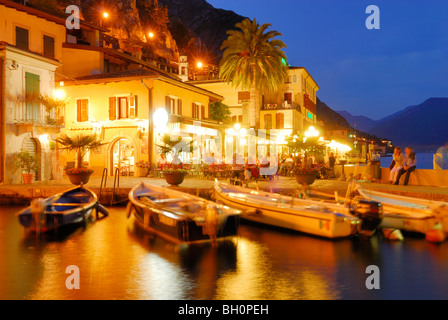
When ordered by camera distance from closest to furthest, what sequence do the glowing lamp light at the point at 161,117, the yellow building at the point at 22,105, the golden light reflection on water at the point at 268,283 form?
the golden light reflection on water at the point at 268,283 < the yellow building at the point at 22,105 < the glowing lamp light at the point at 161,117

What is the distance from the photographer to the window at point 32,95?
2131 cm

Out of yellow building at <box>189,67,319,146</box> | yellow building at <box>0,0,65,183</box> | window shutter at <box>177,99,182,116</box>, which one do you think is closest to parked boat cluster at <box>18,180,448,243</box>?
yellow building at <box>0,0,65,183</box>

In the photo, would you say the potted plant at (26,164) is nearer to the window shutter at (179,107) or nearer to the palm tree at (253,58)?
the window shutter at (179,107)

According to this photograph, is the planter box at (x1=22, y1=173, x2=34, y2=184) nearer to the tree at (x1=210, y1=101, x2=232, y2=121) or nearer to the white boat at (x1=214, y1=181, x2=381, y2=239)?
the white boat at (x1=214, y1=181, x2=381, y2=239)

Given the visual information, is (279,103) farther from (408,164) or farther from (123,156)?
(408,164)

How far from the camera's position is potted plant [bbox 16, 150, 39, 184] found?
67.0 feet

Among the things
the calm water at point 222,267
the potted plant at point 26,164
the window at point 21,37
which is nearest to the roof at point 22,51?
the potted plant at point 26,164

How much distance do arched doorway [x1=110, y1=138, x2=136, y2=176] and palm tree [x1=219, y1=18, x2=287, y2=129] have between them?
473 inches

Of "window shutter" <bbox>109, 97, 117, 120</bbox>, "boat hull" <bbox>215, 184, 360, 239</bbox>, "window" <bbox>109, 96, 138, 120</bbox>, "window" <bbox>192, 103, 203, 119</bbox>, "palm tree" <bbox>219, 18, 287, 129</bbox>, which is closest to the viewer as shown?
"boat hull" <bbox>215, 184, 360, 239</bbox>

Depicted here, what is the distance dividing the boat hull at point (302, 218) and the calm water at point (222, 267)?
311 millimetres

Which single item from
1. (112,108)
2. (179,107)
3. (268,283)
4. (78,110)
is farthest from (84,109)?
(268,283)

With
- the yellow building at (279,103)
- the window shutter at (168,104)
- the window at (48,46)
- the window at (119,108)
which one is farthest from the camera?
the yellow building at (279,103)

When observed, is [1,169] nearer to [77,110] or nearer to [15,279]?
[77,110]

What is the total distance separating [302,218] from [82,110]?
62.9 ft
